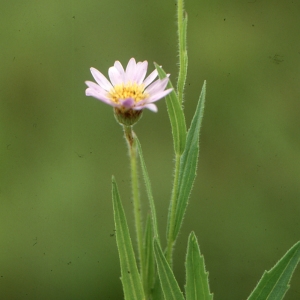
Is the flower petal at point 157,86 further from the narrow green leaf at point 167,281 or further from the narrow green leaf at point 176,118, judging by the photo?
the narrow green leaf at point 167,281

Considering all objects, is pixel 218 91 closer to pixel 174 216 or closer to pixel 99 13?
pixel 99 13

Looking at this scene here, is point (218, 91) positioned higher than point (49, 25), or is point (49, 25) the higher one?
point (49, 25)

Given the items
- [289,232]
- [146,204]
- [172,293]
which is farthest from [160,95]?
[289,232]

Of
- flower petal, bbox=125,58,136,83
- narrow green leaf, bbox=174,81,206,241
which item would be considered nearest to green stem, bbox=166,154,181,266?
narrow green leaf, bbox=174,81,206,241

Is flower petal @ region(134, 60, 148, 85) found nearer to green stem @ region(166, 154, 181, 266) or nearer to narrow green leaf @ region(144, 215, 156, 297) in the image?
green stem @ region(166, 154, 181, 266)

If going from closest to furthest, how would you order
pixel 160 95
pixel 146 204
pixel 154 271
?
pixel 160 95, pixel 154 271, pixel 146 204

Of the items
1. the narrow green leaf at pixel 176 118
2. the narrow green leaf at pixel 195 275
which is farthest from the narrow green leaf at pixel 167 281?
the narrow green leaf at pixel 176 118

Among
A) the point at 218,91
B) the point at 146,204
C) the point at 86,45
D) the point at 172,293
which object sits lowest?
the point at 172,293
